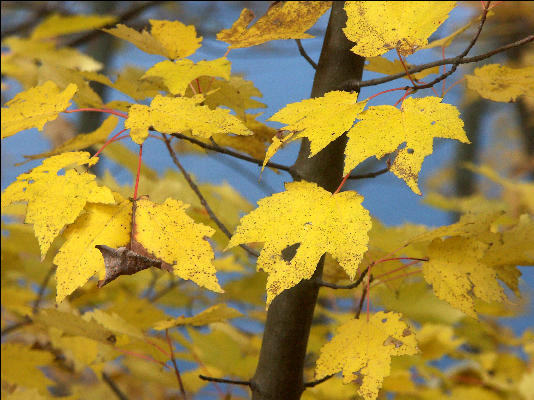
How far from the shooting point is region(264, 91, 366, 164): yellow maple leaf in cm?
38

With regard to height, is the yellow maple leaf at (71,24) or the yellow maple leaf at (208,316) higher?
the yellow maple leaf at (71,24)

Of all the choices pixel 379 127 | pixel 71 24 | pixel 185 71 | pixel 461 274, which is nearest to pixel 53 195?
pixel 185 71

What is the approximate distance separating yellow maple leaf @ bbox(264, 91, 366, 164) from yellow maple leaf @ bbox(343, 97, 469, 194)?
0.04 ft

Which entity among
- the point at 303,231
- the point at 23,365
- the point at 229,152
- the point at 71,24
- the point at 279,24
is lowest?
the point at 23,365

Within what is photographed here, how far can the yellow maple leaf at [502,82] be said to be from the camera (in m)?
0.48

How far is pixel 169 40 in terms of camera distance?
525 millimetres

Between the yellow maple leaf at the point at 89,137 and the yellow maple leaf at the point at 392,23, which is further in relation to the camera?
the yellow maple leaf at the point at 89,137

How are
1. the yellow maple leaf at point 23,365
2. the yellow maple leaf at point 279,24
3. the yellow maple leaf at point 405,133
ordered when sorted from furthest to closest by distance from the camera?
the yellow maple leaf at point 23,365, the yellow maple leaf at point 279,24, the yellow maple leaf at point 405,133

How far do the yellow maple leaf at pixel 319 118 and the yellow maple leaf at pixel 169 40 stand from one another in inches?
7.2

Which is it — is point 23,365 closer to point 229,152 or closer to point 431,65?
point 229,152

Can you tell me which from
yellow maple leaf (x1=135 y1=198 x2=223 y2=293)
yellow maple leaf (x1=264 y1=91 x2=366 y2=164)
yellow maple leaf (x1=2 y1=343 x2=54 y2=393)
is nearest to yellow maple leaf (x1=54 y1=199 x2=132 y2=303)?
yellow maple leaf (x1=135 y1=198 x2=223 y2=293)

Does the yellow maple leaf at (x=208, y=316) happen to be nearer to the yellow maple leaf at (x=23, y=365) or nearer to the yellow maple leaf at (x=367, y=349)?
the yellow maple leaf at (x=367, y=349)

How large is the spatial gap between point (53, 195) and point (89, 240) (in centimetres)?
5

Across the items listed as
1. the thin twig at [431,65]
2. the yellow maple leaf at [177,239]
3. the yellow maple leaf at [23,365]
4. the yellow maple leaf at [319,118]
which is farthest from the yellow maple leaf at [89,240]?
the yellow maple leaf at [23,365]
